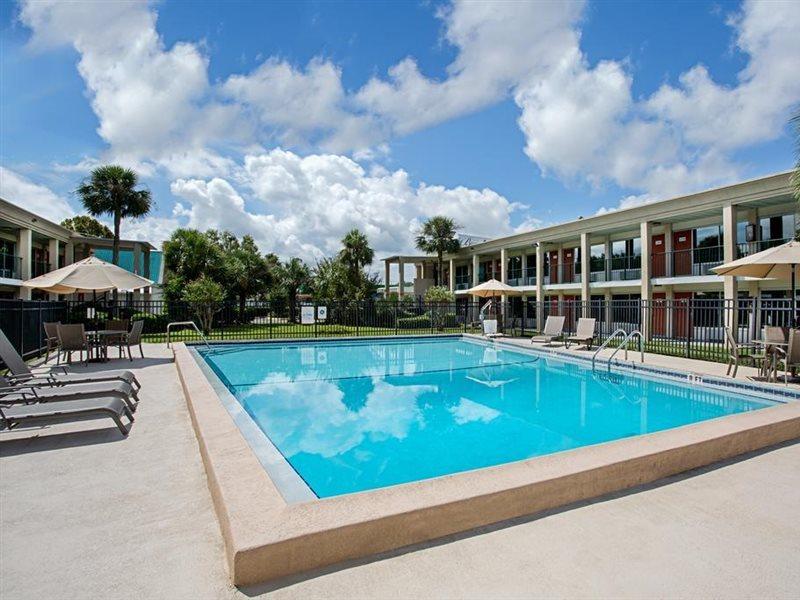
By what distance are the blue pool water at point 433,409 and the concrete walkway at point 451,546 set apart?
65.2 inches

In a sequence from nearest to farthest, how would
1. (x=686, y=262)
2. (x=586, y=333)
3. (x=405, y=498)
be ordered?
(x=405, y=498), (x=586, y=333), (x=686, y=262)

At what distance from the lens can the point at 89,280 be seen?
10.5 meters

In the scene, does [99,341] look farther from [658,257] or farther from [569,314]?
[658,257]

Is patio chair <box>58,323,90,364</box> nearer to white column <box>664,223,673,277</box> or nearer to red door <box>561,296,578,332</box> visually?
red door <box>561,296,578,332</box>

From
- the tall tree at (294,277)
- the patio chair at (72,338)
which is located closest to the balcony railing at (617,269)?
the tall tree at (294,277)

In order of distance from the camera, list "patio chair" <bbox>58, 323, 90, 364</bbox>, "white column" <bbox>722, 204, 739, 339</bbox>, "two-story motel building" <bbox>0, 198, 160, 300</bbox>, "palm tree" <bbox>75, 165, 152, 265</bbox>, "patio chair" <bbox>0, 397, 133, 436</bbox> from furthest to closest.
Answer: "palm tree" <bbox>75, 165, 152, 265</bbox> → "two-story motel building" <bbox>0, 198, 160, 300</bbox> → "white column" <bbox>722, 204, 739, 339</bbox> → "patio chair" <bbox>58, 323, 90, 364</bbox> → "patio chair" <bbox>0, 397, 133, 436</bbox>

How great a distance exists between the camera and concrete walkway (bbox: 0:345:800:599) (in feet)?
7.59

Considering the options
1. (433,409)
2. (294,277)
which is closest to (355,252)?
(294,277)

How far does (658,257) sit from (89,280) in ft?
79.0

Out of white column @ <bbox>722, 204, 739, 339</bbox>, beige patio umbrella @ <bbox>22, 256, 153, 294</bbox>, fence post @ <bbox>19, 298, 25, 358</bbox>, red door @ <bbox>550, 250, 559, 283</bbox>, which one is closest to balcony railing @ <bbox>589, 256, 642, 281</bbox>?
red door @ <bbox>550, 250, 559, 283</bbox>

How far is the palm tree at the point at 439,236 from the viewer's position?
105 ft

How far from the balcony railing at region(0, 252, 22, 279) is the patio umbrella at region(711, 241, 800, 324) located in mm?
28710

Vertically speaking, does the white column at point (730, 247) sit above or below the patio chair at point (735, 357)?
above

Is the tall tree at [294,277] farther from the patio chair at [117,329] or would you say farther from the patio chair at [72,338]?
the patio chair at [72,338]
